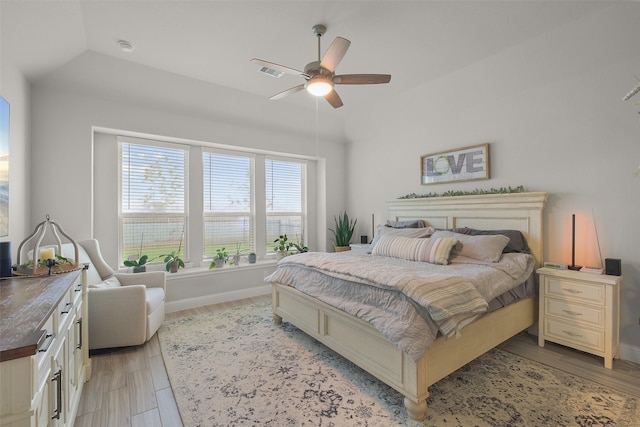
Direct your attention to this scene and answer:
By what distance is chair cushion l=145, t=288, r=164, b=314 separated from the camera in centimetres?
286

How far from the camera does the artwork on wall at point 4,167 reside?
2152 millimetres

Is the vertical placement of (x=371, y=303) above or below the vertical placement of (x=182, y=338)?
above

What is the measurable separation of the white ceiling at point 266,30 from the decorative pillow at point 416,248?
78.8 inches

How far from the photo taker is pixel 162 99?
3.61m

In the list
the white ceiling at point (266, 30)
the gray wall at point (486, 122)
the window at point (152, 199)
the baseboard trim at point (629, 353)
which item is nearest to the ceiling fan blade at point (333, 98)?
the white ceiling at point (266, 30)

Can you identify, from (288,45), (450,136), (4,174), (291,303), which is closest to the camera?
(4,174)

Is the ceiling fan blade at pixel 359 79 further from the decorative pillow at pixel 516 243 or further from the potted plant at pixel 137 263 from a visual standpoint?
the potted plant at pixel 137 263

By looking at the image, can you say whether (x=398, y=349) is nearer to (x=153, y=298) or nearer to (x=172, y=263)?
(x=153, y=298)

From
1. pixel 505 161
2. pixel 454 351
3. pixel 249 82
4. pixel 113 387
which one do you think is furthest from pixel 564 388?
pixel 249 82

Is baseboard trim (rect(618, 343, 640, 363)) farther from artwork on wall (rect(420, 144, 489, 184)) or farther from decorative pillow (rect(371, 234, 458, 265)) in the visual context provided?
artwork on wall (rect(420, 144, 489, 184))

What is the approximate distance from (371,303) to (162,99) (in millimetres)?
3479

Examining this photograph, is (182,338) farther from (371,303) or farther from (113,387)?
(371,303)

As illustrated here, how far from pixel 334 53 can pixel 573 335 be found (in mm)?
3227

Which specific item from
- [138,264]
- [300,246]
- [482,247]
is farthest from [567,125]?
[138,264]
